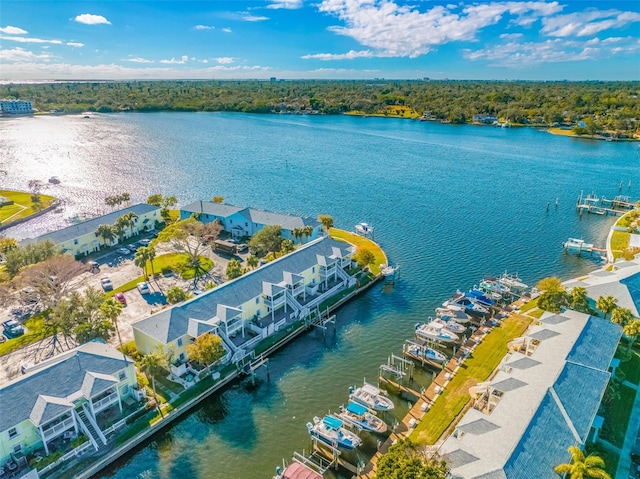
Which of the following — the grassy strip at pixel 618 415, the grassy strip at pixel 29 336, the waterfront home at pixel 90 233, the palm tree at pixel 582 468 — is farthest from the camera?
the waterfront home at pixel 90 233

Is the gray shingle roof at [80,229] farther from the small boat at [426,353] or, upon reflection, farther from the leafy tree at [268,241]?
the small boat at [426,353]

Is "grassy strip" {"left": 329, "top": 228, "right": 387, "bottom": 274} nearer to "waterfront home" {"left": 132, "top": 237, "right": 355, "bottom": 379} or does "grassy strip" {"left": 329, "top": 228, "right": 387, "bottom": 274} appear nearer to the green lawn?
"waterfront home" {"left": 132, "top": 237, "right": 355, "bottom": 379}

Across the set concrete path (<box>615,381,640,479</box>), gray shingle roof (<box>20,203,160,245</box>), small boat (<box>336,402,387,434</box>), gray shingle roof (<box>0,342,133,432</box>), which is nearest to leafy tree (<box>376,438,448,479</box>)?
small boat (<box>336,402,387,434</box>)

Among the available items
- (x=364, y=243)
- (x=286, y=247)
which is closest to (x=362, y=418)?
(x=286, y=247)

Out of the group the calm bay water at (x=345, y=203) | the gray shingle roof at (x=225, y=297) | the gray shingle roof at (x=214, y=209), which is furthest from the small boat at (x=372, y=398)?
the gray shingle roof at (x=214, y=209)

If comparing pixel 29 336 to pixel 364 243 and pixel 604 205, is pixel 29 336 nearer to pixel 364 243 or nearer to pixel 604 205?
pixel 364 243

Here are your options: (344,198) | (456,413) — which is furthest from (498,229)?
(456,413)

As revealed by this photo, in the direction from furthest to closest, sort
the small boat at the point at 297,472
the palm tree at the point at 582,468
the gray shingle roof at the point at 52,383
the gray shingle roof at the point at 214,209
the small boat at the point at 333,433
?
1. the gray shingle roof at the point at 214,209
2. the small boat at the point at 333,433
3. the gray shingle roof at the point at 52,383
4. the small boat at the point at 297,472
5. the palm tree at the point at 582,468
